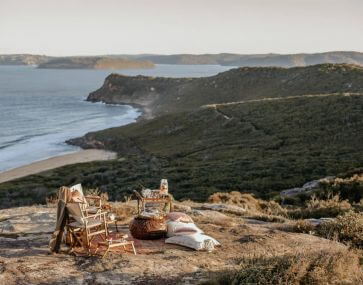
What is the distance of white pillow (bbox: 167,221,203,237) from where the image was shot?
11.5 m

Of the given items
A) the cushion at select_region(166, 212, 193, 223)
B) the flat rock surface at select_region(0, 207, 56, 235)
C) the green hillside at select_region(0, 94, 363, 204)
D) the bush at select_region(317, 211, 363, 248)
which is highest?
the cushion at select_region(166, 212, 193, 223)

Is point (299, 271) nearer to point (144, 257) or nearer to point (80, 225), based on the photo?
point (144, 257)

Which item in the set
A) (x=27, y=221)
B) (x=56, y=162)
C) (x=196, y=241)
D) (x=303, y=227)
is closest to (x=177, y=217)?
(x=196, y=241)

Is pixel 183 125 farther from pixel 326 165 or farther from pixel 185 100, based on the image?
pixel 185 100

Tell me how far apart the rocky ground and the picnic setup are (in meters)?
0.23

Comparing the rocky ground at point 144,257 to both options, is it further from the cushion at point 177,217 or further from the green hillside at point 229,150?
the green hillside at point 229,150

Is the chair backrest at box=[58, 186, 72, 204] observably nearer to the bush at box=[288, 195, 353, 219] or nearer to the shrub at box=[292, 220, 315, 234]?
the shrub at box=[292, 220, 315, 234]

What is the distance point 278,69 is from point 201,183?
91328 millimetres

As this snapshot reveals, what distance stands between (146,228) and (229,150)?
37.8 m

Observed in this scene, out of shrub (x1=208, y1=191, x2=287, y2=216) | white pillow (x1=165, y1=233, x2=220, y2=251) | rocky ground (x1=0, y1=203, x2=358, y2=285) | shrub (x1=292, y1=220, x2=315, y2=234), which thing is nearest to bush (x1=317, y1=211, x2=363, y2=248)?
shrub (x1=292, y1=220, x2=315, y2=234)

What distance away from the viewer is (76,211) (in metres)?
10.3

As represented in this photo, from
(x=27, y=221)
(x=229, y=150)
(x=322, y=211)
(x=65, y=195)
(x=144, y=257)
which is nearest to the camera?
(x=144, y=257)

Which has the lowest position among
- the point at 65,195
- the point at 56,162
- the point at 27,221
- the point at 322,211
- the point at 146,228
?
the point at 56,162

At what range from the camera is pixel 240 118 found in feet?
213
